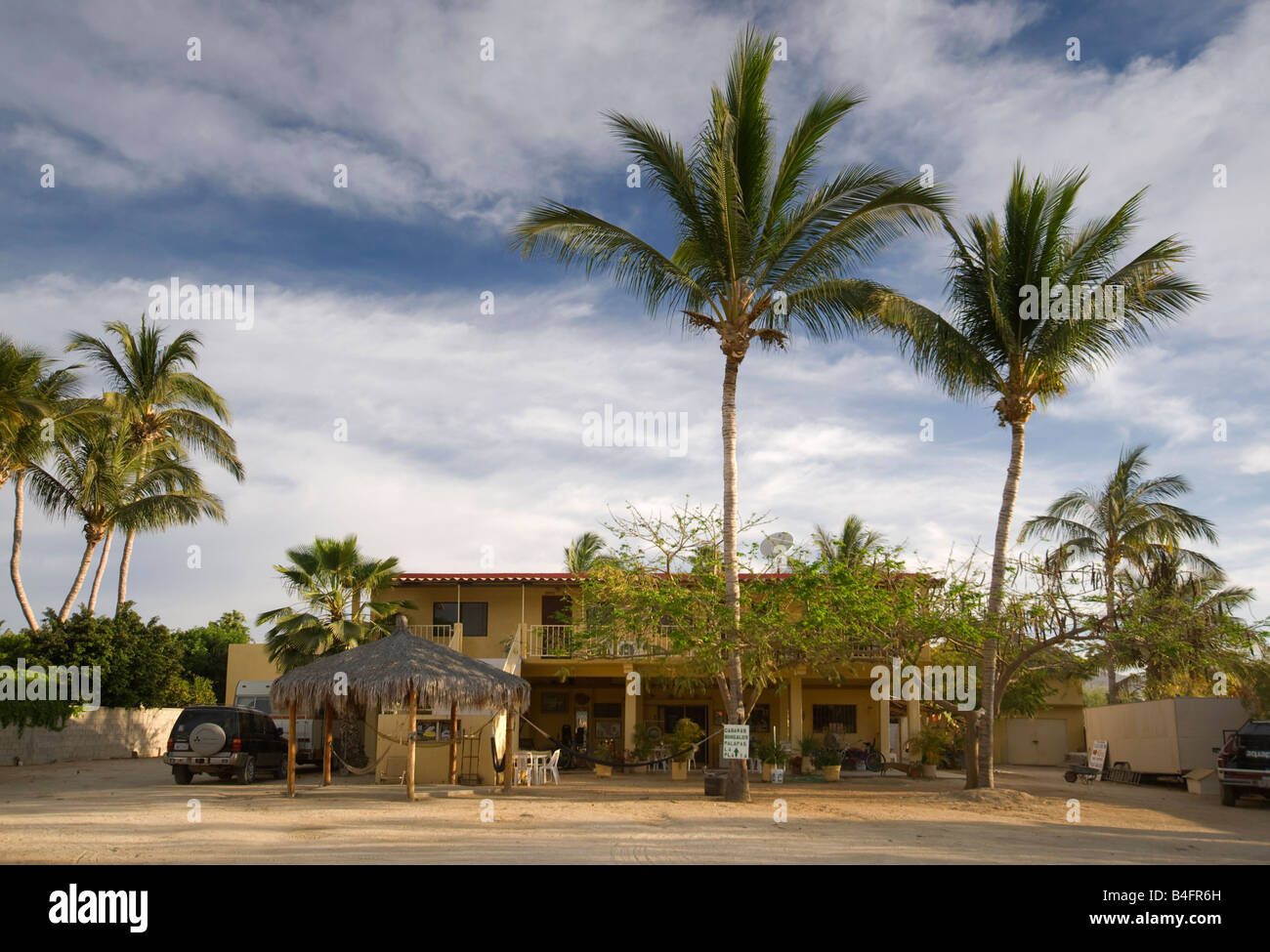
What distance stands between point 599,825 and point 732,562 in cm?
501

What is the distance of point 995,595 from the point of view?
17.3 meters

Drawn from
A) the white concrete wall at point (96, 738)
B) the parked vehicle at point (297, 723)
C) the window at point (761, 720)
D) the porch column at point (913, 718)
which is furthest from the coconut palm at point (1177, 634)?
the white concrete wall at point (96, 738)

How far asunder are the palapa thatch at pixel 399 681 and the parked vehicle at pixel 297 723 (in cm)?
411

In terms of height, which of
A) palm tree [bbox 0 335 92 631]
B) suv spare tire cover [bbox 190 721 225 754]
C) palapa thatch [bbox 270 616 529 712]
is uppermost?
palm tree [bbox 0 335 92 631]

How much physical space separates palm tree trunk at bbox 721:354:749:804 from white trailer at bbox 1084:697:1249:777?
1130cm

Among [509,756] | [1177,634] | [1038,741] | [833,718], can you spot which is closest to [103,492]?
[509,756]

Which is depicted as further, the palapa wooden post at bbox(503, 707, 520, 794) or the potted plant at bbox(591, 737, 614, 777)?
the potted plant at bbox(591, 737, 614, 777)

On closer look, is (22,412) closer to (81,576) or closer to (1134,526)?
(81,576)

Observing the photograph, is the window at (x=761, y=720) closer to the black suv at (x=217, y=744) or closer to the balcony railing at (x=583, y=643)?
the balcony railing at (x=583, y=643)

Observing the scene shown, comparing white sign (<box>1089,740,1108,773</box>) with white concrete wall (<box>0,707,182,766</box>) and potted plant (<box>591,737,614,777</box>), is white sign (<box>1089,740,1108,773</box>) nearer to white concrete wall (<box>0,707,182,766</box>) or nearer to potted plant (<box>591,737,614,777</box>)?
potted plant (<box>591,737,614,777</box>)

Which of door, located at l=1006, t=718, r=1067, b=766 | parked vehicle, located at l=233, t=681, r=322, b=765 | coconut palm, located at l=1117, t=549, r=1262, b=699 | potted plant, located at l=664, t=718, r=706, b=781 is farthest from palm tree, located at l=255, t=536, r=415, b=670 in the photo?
door, located at l=1006, t=718, r=1067, b=766

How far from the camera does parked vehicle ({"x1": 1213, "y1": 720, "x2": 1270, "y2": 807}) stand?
1744 cm

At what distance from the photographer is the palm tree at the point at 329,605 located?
2330cm
